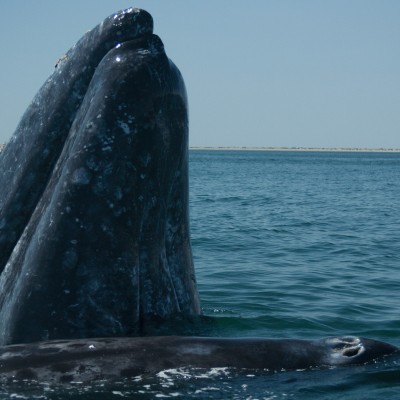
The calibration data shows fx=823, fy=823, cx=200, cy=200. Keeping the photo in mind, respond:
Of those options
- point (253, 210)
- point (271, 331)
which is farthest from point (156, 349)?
point (253, 210)

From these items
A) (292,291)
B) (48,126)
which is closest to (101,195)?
(48,126)

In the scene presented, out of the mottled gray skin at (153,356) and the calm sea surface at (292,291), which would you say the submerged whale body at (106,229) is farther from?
the calm sea surface at (292,291)

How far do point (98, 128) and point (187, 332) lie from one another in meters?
1.54

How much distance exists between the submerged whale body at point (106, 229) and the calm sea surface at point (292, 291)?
0.36 ft

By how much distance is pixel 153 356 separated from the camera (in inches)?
180

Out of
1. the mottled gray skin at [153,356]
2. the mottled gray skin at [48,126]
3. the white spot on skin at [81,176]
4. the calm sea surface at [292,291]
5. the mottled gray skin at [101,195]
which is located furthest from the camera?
the mottled gray skin at [48,126]

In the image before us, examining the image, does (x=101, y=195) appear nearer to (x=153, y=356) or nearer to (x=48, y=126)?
(x=48, y=126)

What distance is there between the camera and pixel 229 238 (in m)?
17.9

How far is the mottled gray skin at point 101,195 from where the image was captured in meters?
4.89

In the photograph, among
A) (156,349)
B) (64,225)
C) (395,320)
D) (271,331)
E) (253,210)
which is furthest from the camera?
(253,210)

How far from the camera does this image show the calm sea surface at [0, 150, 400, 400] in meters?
4.56

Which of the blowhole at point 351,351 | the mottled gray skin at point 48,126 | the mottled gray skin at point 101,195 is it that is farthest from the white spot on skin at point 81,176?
the blowhole at point 351,351

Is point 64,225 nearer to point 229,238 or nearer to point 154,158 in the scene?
point 154,158

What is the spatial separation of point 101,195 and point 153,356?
106 cm
